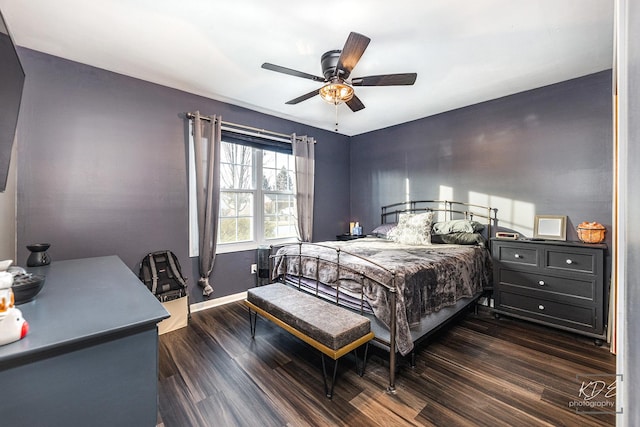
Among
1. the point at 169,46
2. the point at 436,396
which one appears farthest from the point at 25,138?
the point at 436,396

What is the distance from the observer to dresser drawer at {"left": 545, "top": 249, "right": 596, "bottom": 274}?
8.07ft

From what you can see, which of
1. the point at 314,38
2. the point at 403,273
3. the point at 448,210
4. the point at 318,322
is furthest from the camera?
the point at 448,210

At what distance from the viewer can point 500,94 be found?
3316 millimetres

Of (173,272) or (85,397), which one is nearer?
(85,397)

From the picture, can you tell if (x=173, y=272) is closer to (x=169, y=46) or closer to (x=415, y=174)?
(x=169, y=46)

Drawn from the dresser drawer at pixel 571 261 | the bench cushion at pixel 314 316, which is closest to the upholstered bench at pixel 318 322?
the bench cushion at pixel 314 316

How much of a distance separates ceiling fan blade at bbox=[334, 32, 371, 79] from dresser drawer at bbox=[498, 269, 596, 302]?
2697 millimetres

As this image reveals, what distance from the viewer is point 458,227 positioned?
11.3 ft

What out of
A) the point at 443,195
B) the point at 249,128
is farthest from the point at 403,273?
the point at 249,128

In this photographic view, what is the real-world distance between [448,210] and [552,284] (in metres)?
1.48

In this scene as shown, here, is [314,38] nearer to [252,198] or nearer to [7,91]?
[7,91]

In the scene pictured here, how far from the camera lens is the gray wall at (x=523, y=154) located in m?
2.80

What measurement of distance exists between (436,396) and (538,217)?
2.47 metres

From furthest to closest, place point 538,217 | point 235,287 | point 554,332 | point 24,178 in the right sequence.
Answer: point 235,287, point 538,217, point 554,332, point 24,178
